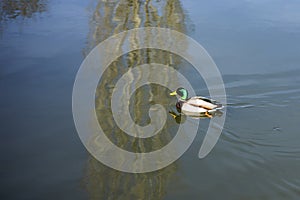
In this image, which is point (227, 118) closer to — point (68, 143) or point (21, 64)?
point (68, 143)

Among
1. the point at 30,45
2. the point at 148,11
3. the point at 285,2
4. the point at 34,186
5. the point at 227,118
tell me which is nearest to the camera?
the point at 34,186

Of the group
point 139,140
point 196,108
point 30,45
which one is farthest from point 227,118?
point 30,45

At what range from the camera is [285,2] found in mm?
11906

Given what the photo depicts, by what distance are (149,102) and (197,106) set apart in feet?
2.32

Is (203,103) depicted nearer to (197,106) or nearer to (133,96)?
(197,106)

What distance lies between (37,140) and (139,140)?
4.19 ft

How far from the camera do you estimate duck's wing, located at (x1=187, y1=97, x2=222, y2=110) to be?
6.44 m

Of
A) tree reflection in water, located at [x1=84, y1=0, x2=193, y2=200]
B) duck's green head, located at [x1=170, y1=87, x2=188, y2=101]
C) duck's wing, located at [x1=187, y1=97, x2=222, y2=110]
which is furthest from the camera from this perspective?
duck's green head, located at [x1=170, y1=87, x2=188, y2=101]

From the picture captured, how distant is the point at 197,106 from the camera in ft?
21.5

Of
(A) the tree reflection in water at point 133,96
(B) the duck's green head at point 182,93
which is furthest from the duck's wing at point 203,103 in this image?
(A) the tree reflection in water at point 133,96

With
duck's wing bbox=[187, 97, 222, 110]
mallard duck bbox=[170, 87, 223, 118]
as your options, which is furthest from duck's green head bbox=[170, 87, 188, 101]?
duck's wing bbox=[187, 97, 222, 110]

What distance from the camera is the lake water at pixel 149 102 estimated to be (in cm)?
503

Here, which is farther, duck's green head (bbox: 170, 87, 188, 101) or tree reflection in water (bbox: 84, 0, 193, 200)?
duck's green head (bbox: 170, 87, 188, 101)

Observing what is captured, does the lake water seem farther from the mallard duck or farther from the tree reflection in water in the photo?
the mallard duck
